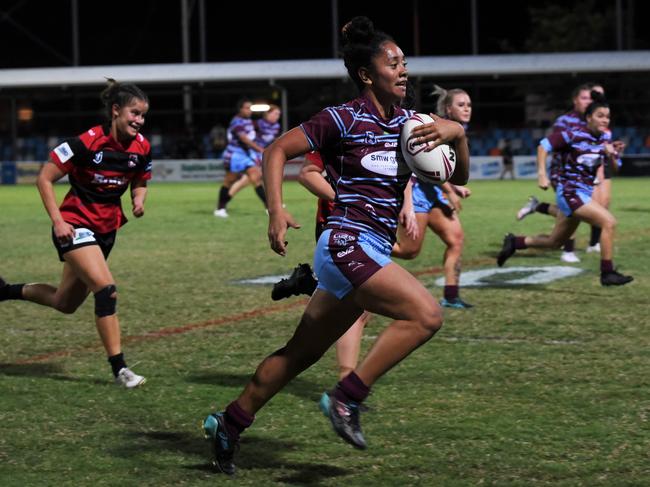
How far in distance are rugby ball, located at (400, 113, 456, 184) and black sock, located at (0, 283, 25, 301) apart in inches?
152

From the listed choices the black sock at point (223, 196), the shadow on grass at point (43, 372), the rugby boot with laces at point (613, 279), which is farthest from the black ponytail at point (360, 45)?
the black sock at point (223, 196)

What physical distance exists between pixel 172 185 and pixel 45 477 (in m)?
31.7

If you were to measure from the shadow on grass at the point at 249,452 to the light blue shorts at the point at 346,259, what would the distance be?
0.80 m

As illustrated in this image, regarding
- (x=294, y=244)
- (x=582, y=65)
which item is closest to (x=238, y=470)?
(x=294, y=244)

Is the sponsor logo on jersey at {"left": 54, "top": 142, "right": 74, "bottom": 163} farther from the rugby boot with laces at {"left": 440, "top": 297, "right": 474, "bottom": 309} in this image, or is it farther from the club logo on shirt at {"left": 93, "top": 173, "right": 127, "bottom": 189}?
the rugby boot with laces at {"left": 440, "top": 297, "right": 474, "bottom": 309}

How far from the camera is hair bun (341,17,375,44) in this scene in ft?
18.4

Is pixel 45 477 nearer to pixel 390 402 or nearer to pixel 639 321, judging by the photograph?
pixel 390 402

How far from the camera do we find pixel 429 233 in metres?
18.3

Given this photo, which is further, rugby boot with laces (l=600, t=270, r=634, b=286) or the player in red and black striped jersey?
rugby boot with laces (l=600, t=270, r=634, b=286)

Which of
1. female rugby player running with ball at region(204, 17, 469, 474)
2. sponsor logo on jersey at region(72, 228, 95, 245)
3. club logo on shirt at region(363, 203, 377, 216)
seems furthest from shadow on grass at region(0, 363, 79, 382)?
club logo on shirt at region(363, 203, 377, 216)

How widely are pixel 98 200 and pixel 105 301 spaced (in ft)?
2.25

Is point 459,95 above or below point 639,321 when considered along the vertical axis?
above

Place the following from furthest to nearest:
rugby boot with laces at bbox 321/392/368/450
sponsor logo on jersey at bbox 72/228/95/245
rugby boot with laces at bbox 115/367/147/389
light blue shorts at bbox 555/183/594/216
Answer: light blue shorts at bbox 555/183/594/216, sponsor logo on jersey at bbox 72/228/95/245, rugby boot with laces at bbox 115/367/147/389, rugby boot with laces at bbox 321/392/368/450

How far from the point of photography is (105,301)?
25.0 ft
